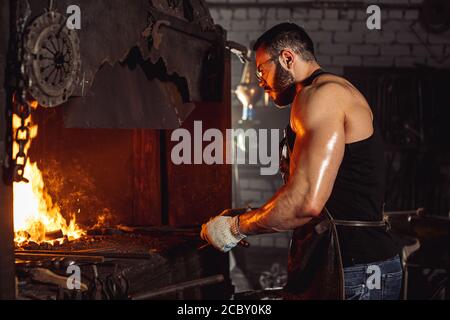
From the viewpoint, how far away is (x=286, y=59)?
353 centimetres

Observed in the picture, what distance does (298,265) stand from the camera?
342cm

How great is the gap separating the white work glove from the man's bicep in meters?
0.62

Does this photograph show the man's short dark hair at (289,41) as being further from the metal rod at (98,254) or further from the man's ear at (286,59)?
the metal rod at (98,254)

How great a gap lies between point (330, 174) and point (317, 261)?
642 mm

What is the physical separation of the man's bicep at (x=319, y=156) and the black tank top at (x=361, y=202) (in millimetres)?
219

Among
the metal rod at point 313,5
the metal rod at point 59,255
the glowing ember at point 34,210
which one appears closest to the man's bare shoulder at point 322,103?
the metal rod at point 59,255

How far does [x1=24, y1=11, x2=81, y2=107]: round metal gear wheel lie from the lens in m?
2.59

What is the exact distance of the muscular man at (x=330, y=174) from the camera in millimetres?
3000

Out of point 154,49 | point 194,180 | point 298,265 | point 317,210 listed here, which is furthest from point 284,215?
point 194,180

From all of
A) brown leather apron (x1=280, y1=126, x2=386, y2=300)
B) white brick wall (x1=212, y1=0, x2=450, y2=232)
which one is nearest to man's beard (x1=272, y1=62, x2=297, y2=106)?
brown leather apron (x1=280, y1=126, x2=386, y2=300)

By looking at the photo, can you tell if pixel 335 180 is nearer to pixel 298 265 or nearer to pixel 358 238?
pixel 358 238

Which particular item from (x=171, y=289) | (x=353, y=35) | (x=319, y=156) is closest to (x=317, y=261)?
(x=319, y=156)

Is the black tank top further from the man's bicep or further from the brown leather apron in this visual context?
the man's bicep

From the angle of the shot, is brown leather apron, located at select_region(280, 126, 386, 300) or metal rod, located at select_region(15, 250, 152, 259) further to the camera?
metal rod, located at select_region(15, 250, 152, 259)
